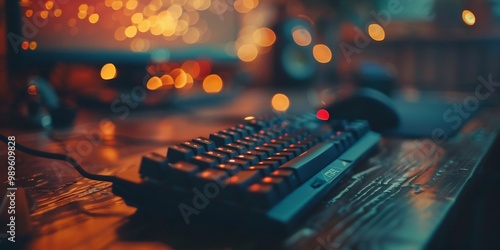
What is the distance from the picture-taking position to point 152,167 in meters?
0.38

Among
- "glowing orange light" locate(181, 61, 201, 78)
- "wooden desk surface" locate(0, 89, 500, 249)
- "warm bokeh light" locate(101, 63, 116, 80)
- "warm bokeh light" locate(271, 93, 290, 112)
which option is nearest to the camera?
"wooden desk surface" locate(0, 89, 500, 249)

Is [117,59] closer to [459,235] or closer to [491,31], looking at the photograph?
[459,235]

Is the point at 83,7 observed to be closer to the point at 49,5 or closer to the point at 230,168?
the point at 49,5

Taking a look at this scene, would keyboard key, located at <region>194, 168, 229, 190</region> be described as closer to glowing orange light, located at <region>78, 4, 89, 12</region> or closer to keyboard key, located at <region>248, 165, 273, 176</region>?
keyboard key, located at <region>248, 165, 273, 176</region>

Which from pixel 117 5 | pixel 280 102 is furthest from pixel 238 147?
pixel 280 102

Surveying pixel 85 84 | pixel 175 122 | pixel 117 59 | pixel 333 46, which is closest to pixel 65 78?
pixel 85 84

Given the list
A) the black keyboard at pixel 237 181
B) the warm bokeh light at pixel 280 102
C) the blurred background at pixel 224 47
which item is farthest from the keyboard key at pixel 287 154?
the warm bokeh light at pixel 280 102

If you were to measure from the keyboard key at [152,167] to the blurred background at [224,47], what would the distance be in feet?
1.52

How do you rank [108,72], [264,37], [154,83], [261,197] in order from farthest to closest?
[264,37]
[154,83]
[108,72]
[261,197]

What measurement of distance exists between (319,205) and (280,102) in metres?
0.85

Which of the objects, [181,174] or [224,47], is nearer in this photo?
[181,174]

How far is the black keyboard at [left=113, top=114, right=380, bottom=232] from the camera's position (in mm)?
336

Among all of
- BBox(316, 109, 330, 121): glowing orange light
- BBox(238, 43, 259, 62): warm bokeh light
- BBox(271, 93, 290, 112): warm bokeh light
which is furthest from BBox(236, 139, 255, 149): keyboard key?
BBox(238, 43, 259, 62): warm bokeh light

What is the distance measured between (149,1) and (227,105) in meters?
0.38
